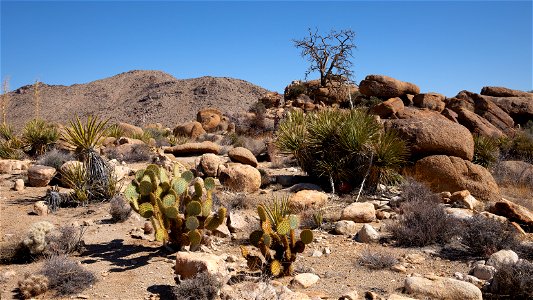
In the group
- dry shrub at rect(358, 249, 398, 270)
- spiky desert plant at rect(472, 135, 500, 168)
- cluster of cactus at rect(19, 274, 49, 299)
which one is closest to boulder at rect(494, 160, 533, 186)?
spiky desert plant at rect(472, 135, 500, 168)

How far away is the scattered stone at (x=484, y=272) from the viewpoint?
533cm

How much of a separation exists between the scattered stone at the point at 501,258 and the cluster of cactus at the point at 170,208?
3.58 m

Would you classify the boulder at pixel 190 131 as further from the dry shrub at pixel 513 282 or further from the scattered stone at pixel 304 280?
the dry shrub at pixel 513 282

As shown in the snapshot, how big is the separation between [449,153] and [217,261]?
7259mm

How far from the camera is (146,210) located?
6047 mm

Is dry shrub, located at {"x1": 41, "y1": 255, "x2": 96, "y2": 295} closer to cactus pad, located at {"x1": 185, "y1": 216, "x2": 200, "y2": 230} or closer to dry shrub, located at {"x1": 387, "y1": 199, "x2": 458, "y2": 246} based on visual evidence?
cactus pad, located at {"x1": 185, "y1": 216, "x2": 200, "y2": 230}

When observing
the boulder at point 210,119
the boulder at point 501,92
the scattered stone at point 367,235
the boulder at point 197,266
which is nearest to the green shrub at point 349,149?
the scattered stone at point 367,235

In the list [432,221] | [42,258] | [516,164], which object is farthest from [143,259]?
[516,164]

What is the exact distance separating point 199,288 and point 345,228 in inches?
134

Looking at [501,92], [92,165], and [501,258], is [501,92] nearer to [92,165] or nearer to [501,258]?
[501,258]

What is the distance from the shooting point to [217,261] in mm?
5328

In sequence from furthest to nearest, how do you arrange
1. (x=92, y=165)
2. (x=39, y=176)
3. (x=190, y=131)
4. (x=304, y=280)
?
(x=190, y=131) < (x=39, y=176) < (x=92, y=165) < (x=304, y=280)

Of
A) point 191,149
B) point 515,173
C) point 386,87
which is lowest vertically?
point 515,173

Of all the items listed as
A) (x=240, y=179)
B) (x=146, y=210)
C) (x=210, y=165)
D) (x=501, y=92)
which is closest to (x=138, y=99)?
(x=501, y=92)
